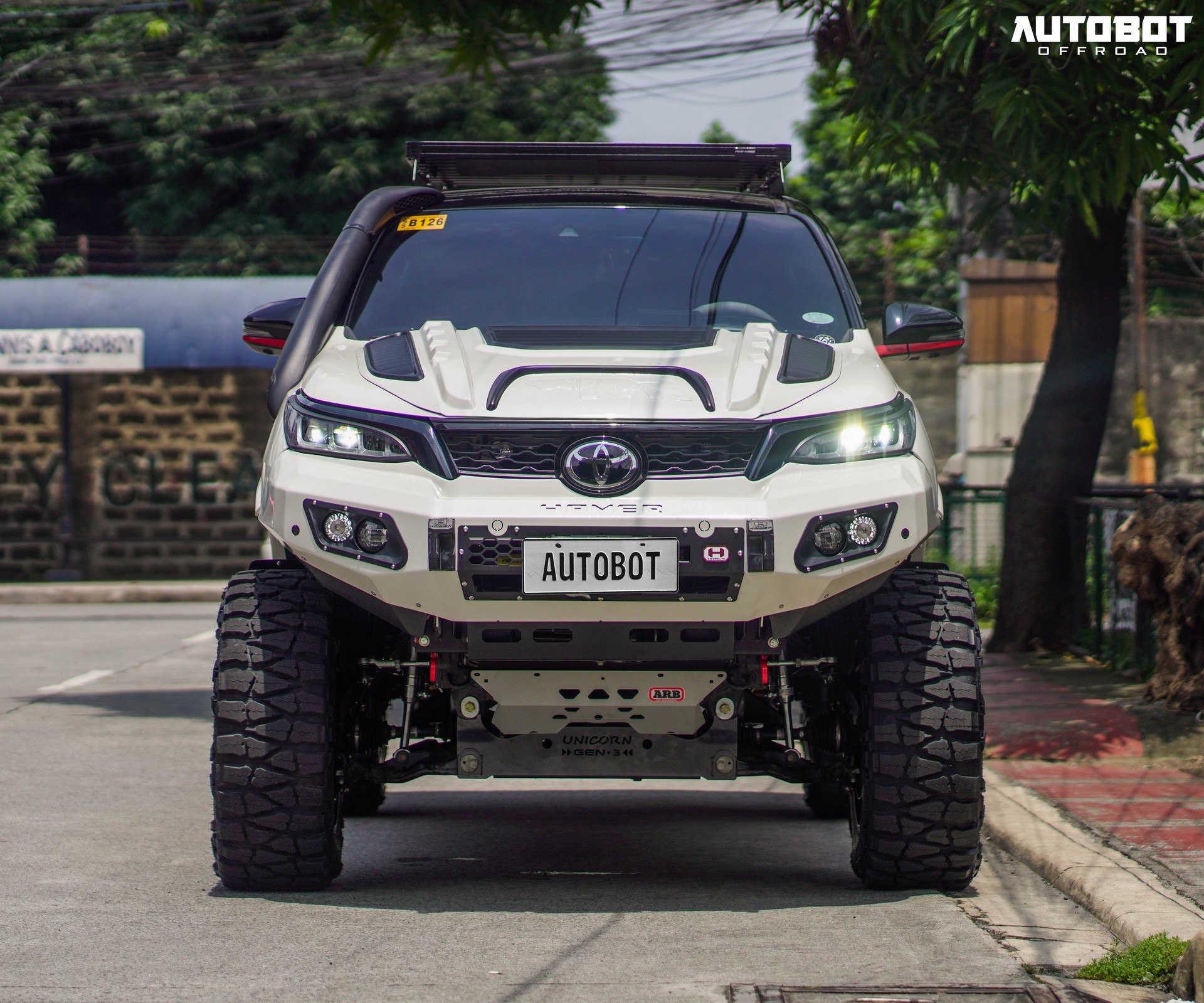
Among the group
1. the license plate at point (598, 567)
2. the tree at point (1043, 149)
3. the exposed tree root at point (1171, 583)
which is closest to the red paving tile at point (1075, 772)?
the exposed tree root at point (1171, 583)

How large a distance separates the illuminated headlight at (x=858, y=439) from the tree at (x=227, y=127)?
78.9 feet

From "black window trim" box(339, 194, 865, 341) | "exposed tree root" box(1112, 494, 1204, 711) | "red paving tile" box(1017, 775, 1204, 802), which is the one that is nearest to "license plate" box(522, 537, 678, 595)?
"black window trim" box(339, 194, 865, 341)

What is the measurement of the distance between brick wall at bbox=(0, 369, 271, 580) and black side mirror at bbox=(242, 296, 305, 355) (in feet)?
52.7

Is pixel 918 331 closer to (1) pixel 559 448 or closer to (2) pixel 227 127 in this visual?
(1) pixel 559 448

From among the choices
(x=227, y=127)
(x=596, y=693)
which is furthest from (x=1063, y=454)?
(x=227, y=127)

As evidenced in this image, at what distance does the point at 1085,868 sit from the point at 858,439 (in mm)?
1588

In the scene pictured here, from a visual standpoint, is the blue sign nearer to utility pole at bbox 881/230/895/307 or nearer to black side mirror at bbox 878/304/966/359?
utility pole at bbox 881/230/895/307

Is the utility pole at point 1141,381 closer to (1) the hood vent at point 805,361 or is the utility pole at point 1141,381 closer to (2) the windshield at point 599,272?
(2) the windshield at point 599,272

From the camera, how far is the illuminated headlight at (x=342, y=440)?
480cm

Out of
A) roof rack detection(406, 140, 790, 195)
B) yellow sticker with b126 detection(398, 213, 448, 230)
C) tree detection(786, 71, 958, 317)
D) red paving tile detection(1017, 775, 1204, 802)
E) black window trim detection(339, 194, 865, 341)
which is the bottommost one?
red paving tile detection(1017, 775, 1204, 802)

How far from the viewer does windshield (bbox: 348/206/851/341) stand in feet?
18.6

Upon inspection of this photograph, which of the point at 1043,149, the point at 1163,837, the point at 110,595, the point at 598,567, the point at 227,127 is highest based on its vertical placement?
the point at 227,127

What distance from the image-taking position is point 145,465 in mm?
21969

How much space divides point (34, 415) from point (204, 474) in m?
2.25
